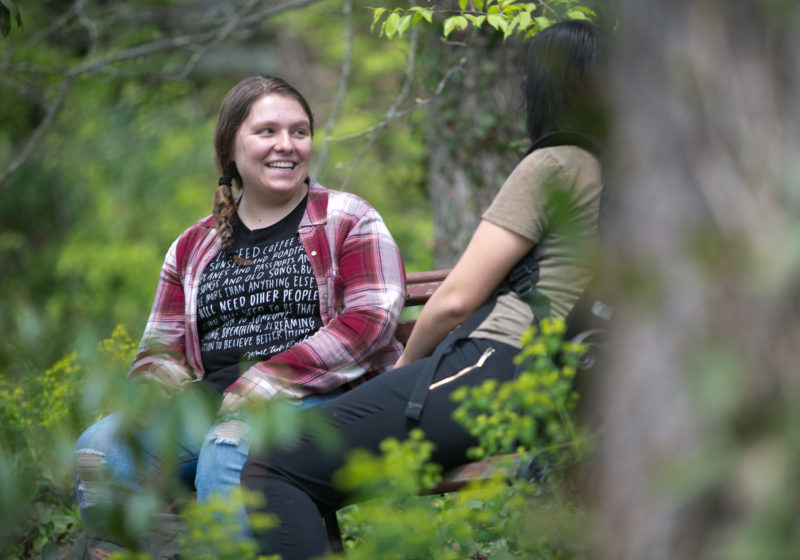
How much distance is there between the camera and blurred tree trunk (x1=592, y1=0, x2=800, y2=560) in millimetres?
1066

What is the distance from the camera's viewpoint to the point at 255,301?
3164 mm

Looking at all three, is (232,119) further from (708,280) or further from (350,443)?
(708,280)

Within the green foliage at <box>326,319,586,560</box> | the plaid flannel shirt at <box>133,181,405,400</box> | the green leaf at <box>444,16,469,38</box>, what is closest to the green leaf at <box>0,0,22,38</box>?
the plaid flannel shirt at <box>133,181,405,400</box>

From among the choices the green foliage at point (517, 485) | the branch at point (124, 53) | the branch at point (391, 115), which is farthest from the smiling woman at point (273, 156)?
the branch at point (124, 53)

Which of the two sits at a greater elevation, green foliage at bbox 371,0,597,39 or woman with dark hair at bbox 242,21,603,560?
green foliage at bbox 371,0,597,39

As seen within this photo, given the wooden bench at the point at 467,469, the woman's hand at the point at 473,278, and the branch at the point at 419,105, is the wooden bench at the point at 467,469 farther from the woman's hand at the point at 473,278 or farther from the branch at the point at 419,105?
the branch at the point at 419,105

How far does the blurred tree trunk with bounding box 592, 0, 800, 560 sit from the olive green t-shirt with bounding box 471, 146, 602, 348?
1.15 m

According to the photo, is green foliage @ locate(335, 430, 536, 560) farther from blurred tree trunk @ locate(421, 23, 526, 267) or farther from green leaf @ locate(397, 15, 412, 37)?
blurred tree trunk @ locate(421, 23, 526, 267)

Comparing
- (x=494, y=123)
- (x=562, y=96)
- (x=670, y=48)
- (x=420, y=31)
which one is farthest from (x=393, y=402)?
(x=420, y=31)

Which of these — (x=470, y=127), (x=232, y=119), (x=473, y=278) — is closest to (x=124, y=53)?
(x=470, y=127)

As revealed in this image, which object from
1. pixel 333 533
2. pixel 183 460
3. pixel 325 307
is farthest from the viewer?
pixel 325 307

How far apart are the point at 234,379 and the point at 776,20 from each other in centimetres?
233

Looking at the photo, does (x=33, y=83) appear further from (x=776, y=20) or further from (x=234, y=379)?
(x=776, y=20)

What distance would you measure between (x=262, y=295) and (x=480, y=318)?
0.92 metres
